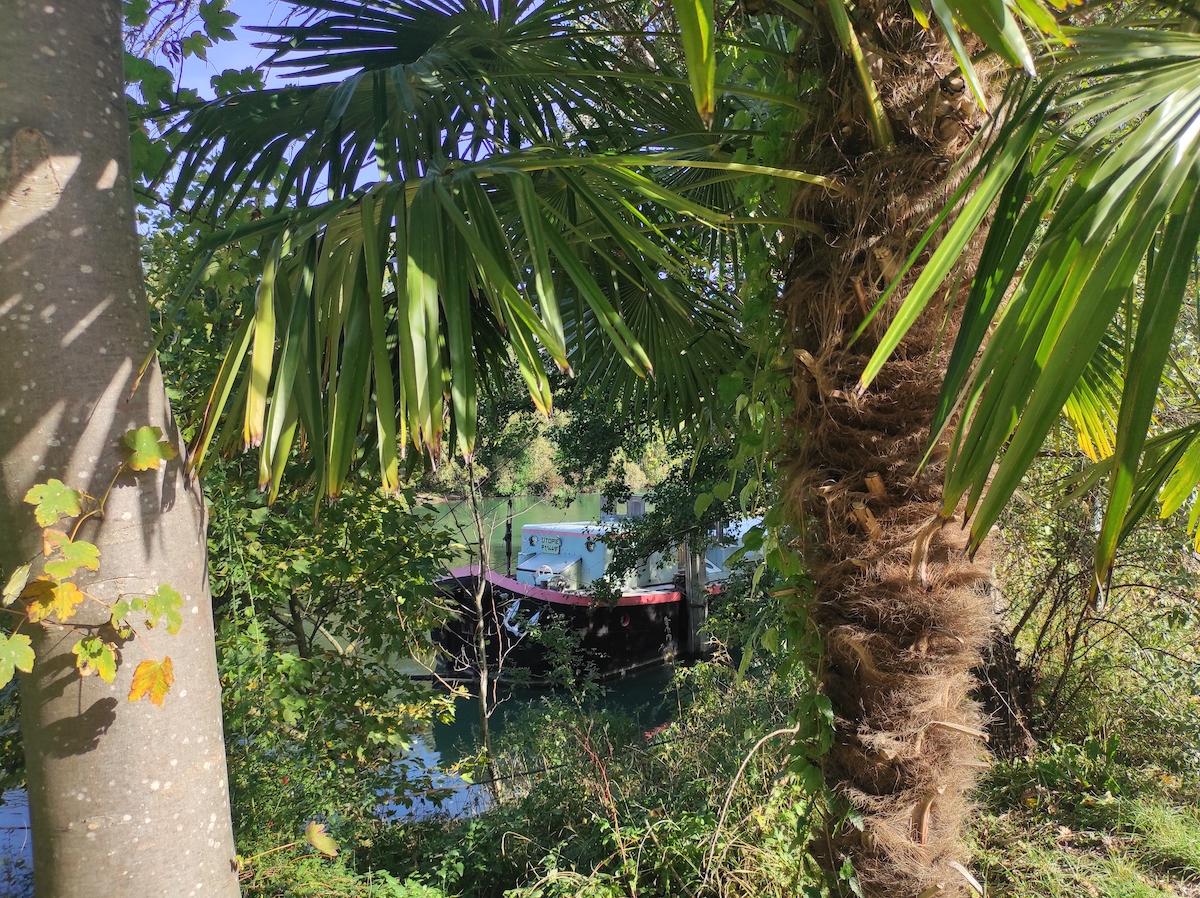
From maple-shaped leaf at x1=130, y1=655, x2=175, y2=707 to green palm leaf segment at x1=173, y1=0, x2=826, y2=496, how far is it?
0.34 m

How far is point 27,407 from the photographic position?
1.16 m

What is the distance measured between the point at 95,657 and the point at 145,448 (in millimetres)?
329

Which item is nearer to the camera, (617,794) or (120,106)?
(120,106)

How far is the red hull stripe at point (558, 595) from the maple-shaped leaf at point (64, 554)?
916 centimetres

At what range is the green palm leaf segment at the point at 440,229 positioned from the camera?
4.13 feet

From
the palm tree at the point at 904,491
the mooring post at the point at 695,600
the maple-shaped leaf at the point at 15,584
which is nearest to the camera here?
the maple-shaped leaf at the point at 15,584

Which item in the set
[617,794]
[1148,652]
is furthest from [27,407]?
[1148,652]

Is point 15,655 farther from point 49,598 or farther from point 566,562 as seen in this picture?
point 566,562

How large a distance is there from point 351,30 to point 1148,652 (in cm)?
488


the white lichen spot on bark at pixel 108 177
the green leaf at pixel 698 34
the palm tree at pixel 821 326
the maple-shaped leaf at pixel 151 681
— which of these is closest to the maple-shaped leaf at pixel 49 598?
the maple-shaped leaf at pixel 151 681

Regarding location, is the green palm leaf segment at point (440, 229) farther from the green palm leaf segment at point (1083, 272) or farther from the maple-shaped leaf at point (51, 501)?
the green palm leaf segment at point (1083, 272)

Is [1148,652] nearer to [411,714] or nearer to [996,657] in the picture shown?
[996,657]

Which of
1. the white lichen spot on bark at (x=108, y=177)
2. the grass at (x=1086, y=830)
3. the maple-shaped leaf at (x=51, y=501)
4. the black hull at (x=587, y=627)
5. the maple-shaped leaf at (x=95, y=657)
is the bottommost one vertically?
the black hull at (x=587, y=627)

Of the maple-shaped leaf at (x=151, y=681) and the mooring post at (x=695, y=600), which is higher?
the maple-shaped leaf at (x=151, y=681)
